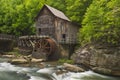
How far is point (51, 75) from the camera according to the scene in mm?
Result: 18781

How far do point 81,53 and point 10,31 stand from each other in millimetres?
20727

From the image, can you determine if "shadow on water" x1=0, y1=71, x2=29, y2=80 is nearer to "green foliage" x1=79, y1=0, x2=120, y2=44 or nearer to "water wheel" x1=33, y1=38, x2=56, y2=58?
"green foliage" x1=79, y1=0, x2=120, y2=44

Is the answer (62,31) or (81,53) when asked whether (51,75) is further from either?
(62,31)

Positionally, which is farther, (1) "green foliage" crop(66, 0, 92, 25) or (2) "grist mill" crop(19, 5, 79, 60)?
(1) "green foliage" crop(66, 0, 92, 25)

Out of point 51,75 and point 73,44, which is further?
point 73,44

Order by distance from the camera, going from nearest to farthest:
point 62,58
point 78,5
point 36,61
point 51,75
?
1. point 51,75
2. point 36,61
3. point 62,58
4. point 78,5

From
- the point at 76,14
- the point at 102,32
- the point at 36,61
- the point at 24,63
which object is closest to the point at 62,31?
the point at 76,14

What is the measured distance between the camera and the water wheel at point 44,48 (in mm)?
29955

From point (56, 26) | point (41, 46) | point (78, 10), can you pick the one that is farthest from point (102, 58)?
point (78, 10)

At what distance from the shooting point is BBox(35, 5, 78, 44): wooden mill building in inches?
1244

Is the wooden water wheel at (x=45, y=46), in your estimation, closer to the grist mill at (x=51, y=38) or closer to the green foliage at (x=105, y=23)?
the grist mill at (x=51, y=38)

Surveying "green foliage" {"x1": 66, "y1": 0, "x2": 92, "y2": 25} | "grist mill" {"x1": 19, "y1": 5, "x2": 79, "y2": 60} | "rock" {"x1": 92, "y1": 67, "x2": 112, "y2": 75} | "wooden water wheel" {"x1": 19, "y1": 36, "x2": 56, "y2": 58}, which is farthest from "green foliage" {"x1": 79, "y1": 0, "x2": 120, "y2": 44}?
"green foliage" {"x1": 66, "y1": 0, "x2": 92, "y2": 25}

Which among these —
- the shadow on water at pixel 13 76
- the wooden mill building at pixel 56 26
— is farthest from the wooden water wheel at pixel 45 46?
the shadow on water at pixel 13 76

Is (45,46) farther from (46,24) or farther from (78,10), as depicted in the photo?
(78,10)
